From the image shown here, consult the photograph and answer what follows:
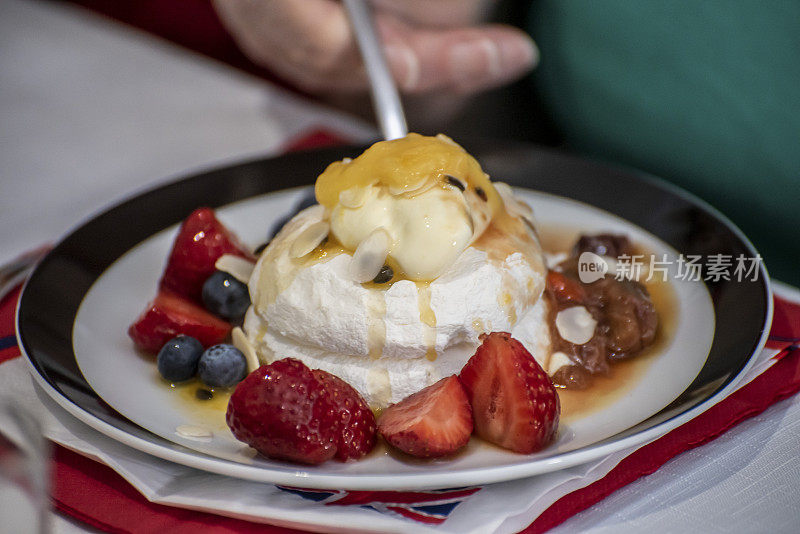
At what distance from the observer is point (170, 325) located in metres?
1.30

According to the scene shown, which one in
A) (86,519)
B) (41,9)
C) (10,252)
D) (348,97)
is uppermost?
(41,9)

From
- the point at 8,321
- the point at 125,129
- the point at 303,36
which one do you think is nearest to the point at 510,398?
the point at 8,321

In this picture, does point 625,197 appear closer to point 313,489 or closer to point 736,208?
point 736,208

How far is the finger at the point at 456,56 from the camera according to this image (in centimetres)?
196

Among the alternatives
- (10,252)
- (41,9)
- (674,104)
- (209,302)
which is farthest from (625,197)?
(41,9)

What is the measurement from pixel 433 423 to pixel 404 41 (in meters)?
1.31

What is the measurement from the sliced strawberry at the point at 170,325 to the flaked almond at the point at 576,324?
0.62m

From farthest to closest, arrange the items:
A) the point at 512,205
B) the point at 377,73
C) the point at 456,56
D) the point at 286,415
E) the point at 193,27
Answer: the point at 193,27 → the point at 456,56 → the point at 377,73 → the point at 512,205 → the point at 286,415

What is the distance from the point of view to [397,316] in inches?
46.3

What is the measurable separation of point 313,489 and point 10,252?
46.2 inches

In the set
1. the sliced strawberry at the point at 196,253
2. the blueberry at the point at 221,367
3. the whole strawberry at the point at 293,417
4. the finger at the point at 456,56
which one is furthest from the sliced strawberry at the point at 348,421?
the finger at the point at 456,56

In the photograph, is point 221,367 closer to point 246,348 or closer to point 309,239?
point 246,348

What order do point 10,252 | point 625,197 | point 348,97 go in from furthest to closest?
point 348,97
point 10,252
point 625,197

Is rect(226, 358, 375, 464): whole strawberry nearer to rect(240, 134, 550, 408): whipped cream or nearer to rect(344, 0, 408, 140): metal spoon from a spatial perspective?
rect(240, 134, 550, 408): whipped cream
